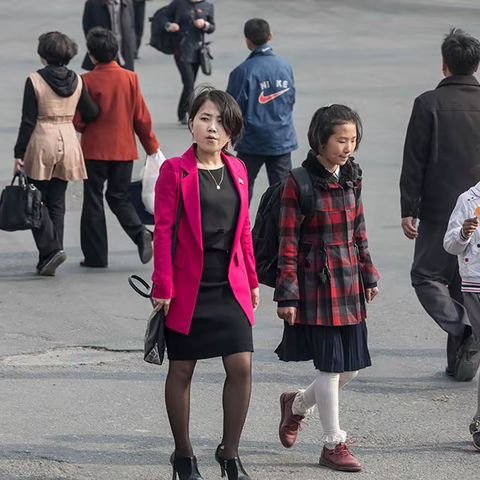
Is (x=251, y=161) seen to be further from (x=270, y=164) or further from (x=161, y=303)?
(x=161, y=303)

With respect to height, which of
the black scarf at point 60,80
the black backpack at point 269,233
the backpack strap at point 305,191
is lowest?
the black backpack at point 269,233

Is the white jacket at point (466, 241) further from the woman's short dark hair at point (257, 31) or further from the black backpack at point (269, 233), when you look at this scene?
the woman's short dark hair at point (257, 31)

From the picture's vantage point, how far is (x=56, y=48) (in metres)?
8.52

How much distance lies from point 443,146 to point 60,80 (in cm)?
329

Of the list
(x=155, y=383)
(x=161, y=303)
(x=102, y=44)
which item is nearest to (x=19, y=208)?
(x=102, y=44)

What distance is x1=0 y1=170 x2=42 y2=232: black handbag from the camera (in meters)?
8.54

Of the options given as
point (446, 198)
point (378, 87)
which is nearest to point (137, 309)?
point (446, 198)

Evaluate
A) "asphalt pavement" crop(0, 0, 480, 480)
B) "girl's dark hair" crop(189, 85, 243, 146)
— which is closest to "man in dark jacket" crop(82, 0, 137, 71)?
"asphalt pavement" crop(0, 0, 480, 480)

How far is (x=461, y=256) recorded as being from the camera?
18.1ft

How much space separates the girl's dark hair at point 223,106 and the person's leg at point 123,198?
4.37m

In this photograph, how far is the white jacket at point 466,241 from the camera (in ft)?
17.8

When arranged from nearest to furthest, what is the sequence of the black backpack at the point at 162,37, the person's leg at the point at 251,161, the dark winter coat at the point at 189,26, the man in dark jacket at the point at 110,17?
the person's leg at the point at 251,161 → the man in dark jacket at the point at 110,17 → the dark winter coat at the point at 189,26 → the black backpack at the point at 162,37

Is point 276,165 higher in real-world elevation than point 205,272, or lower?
lower

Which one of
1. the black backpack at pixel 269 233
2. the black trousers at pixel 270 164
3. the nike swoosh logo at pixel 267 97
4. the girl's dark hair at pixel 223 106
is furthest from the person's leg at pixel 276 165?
the girl's dark hair at pixel 223 106
